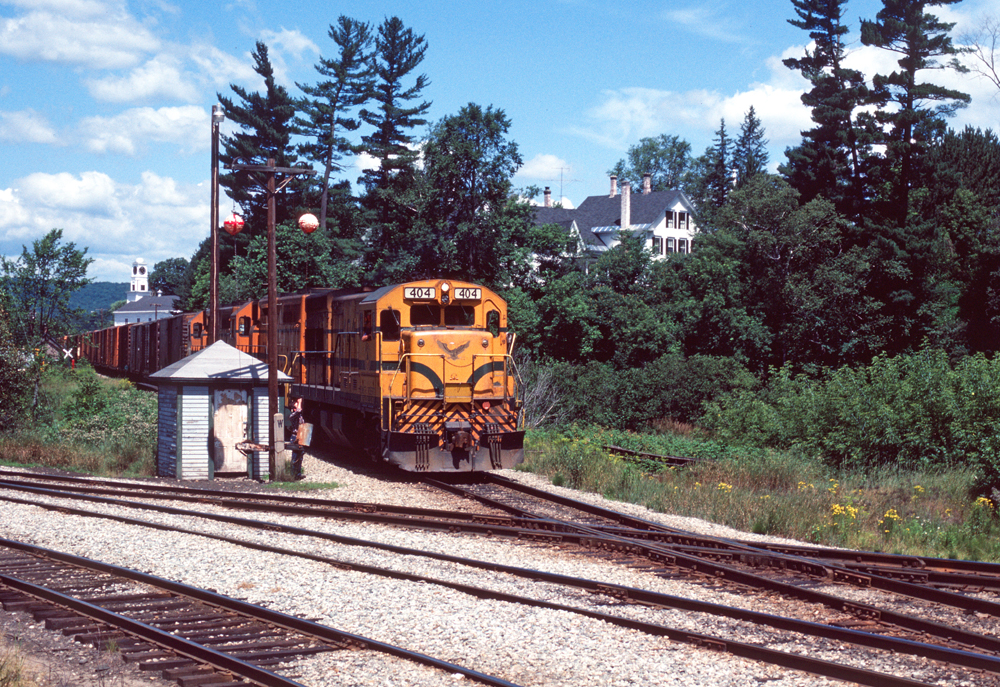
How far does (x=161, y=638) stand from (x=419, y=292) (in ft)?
36.2

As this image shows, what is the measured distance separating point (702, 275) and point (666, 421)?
11.6 m

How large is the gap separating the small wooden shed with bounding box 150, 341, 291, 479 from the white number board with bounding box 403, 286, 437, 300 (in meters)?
3.25

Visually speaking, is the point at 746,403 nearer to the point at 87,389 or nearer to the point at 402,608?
the point at 87,389

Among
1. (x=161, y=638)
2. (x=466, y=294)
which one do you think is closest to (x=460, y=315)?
(x=466, y=294)

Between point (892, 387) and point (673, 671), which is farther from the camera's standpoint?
point (892, 387)

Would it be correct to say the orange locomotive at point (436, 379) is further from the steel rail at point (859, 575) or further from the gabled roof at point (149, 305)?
the gabled roof at point (149, 305)

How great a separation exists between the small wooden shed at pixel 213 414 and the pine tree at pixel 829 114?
136 feet

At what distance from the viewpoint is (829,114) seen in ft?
167

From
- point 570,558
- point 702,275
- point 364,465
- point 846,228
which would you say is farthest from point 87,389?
point 846,228

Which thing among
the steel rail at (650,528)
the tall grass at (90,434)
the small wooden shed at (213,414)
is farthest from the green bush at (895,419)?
the tall grass at (90,434)

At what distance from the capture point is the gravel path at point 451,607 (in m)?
6.55

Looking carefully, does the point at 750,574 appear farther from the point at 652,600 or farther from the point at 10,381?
the point at 10,381

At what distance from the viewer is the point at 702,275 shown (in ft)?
159

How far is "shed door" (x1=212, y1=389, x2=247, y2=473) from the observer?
1819 cm
